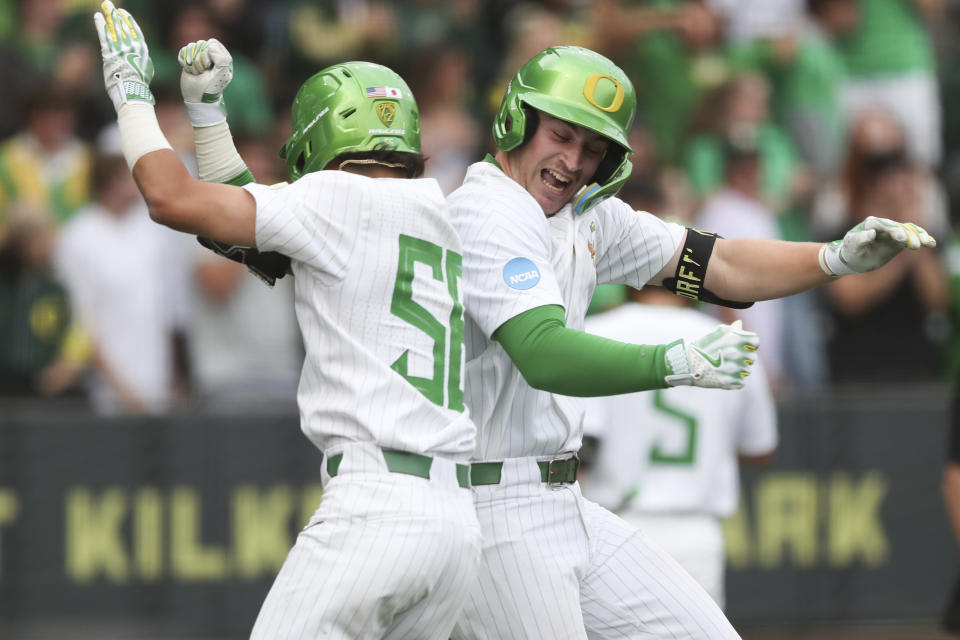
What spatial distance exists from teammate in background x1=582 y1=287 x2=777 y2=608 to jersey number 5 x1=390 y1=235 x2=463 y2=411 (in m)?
2.28

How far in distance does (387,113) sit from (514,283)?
0.59 m

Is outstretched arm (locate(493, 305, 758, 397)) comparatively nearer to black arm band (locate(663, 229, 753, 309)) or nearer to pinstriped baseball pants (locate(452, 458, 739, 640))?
pinstriped baseball pants (locate(452, 458, 739, 640))

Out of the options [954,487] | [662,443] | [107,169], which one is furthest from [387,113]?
[107,169]

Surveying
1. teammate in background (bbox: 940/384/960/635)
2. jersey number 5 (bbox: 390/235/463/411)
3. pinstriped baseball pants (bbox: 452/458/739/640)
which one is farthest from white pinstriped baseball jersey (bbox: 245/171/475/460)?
teammate in background (bbox: 940/384/960/635)

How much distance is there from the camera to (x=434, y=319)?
4301 millimetres

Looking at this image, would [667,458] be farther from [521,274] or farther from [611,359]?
[611,359]

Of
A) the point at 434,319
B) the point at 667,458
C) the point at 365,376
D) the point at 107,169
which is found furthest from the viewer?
the point at 107,169

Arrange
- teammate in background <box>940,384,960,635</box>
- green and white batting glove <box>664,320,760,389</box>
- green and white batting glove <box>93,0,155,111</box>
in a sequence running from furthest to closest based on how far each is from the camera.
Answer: teammate in background <box>940,384,960,635</box> → green and white batting glove <box>93,0,155,111</box> → green and white batting glove <box>664,320,760,389</box>

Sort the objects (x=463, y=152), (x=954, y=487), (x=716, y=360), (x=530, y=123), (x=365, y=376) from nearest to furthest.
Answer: (x=716, y=360) < (x=365, y=376) < (x=530, y=123) < (x=954, y=487) < (x=463, y=152)

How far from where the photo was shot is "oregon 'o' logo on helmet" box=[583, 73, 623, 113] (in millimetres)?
4668

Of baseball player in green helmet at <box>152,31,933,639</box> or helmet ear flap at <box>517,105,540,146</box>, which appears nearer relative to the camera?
baseball player in green helmet at <box>152,31,933,639</box>

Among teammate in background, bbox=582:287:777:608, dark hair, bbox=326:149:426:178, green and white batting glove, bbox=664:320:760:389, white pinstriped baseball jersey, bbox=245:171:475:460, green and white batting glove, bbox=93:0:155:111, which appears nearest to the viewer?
green and white batting glove, bbox=664:320:760:389

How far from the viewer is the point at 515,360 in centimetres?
434

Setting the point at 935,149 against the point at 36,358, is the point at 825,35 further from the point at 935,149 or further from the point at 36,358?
the point at 36,358
